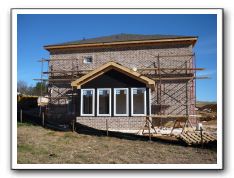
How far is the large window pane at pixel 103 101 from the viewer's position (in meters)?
11.4

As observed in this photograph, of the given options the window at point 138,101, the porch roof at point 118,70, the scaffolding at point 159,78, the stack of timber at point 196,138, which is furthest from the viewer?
the scaffolding at point 159,78

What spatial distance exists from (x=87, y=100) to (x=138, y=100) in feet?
6.63

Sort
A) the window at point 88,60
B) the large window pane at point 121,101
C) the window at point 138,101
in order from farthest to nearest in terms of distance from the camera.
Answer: the window at point 88,60 < the large window pane at point 121,101 < the window at point 138,101

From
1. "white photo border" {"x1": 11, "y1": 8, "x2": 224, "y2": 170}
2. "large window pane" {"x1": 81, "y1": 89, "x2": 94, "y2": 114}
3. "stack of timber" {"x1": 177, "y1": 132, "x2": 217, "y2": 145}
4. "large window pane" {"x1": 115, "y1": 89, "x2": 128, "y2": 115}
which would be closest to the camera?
"white photo border" {"x1": 11, "y1": 8, "x2": 224, "y2": 170}

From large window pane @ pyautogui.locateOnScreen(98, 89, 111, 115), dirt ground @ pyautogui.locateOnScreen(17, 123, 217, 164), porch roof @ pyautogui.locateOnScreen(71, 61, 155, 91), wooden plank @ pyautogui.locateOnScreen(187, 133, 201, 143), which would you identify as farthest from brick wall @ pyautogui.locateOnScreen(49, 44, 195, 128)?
dirt ground @ pyautogui.locateOnScreen(17, 123, 217, 164)

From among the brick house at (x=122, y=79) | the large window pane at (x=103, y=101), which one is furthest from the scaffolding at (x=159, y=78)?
the large window pane at (x=103, y=101)

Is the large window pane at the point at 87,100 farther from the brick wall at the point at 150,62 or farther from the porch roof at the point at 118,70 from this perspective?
the brick wall at the point at 150,62

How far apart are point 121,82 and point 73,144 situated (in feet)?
11.7

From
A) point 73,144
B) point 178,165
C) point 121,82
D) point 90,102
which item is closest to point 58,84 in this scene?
point 90,102

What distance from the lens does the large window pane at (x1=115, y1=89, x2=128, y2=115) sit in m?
11.3

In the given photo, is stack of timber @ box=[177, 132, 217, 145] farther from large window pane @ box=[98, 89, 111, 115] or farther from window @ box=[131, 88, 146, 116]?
large window pane @ box=[98, 89, 111, 115]

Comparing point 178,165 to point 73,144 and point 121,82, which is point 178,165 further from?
point 121,82

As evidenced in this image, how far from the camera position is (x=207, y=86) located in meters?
7.70

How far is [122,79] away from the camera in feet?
37.1
